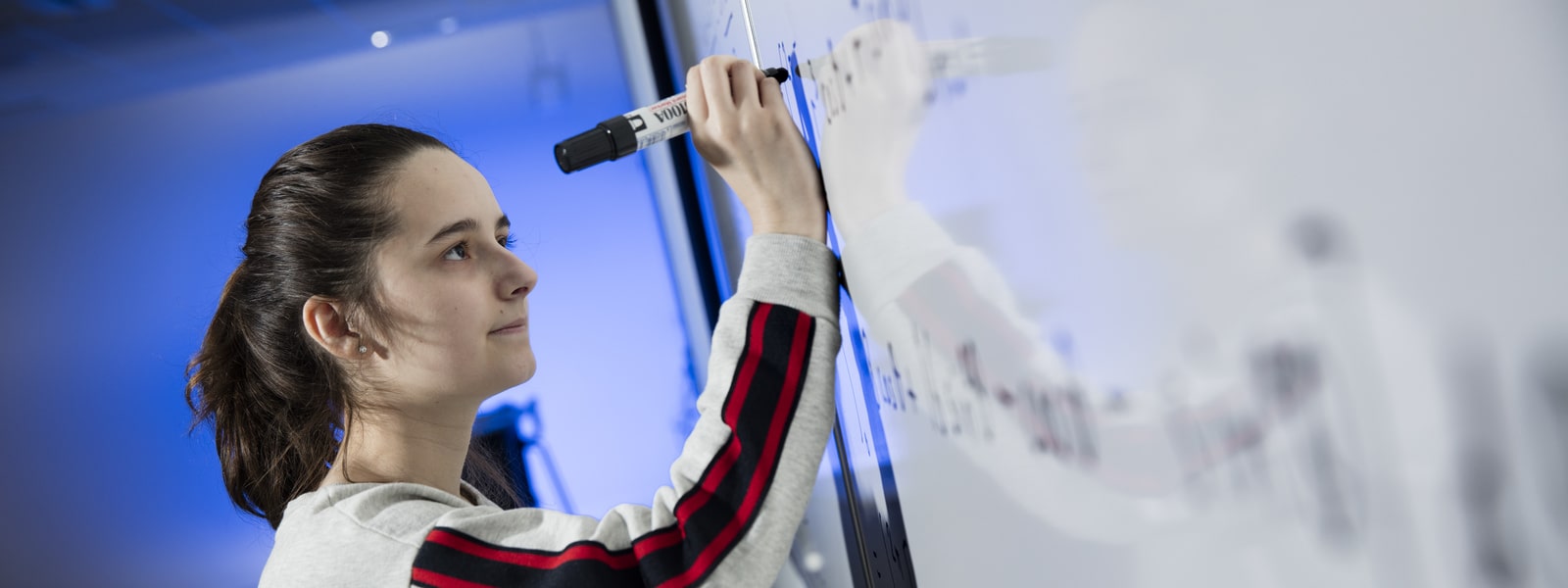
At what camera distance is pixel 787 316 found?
0.48 meters

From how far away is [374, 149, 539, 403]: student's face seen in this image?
59cm

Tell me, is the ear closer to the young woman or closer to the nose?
the young woman

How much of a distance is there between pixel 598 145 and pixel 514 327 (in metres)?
0.18

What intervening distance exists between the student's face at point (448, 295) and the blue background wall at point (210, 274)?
810mm

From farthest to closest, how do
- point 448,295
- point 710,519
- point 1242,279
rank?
point 448,295 < point 710,519 < point 1242,279

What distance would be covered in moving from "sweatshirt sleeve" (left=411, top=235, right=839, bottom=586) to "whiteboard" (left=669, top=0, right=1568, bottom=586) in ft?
0.21

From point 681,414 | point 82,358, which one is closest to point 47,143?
point 82,358

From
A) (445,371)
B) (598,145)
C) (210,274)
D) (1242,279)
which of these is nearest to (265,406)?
(445,371)

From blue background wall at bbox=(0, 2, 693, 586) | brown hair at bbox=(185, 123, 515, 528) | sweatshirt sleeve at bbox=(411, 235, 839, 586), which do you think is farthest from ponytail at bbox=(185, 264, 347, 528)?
blue background wall at bbox=(0, 2, 693, 586)

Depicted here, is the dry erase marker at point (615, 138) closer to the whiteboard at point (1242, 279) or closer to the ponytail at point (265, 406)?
the whiteboard at point (1242, 279)

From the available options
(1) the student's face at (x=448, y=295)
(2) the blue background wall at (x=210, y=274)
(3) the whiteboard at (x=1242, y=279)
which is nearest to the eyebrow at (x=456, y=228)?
(1) the student's face at (x=448, y=295)

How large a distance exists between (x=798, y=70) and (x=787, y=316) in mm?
207

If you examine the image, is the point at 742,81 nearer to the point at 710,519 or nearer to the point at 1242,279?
the point at 710,519

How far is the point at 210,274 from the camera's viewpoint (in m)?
1.46
